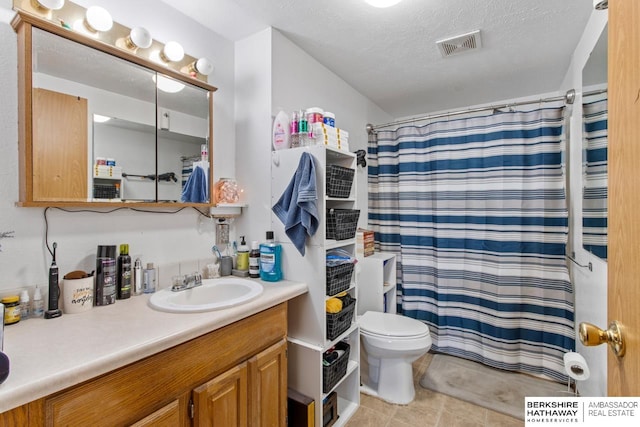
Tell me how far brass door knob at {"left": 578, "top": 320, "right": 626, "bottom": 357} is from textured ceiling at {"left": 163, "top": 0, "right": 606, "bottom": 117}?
1.59 meters

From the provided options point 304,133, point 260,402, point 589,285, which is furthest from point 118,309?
point 589,285

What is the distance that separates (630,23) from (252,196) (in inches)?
63.3

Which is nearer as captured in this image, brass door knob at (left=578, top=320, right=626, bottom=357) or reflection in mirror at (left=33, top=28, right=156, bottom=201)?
brass door knob at (left=578, top=320, right=626, bottom=357)

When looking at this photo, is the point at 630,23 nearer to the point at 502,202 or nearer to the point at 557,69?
the point at 502,202

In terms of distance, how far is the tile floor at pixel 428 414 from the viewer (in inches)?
68.4

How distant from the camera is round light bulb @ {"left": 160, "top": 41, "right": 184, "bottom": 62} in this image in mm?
1478

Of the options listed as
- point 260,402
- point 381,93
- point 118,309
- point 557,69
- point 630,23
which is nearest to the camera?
point 630,23

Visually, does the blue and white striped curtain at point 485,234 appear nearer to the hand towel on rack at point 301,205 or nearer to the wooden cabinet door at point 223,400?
the hand towel on rack at point 301,205

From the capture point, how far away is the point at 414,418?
1.78 meters

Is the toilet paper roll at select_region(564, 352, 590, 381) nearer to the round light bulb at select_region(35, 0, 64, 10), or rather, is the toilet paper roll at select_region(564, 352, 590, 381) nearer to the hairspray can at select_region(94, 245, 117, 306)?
the hairspray can at select_region(94, 245, 117, 306)

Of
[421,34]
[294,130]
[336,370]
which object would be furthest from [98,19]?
[336,370]

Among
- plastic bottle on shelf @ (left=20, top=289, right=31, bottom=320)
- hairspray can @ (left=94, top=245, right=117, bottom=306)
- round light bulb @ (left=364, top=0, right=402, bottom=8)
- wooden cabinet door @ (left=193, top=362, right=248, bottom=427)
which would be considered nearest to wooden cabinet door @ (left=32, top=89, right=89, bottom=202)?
hairspray can @ (left=94, top=245, right=117, bottom=306)

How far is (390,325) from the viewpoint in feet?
6.61

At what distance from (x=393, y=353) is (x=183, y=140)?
1.75 metres
